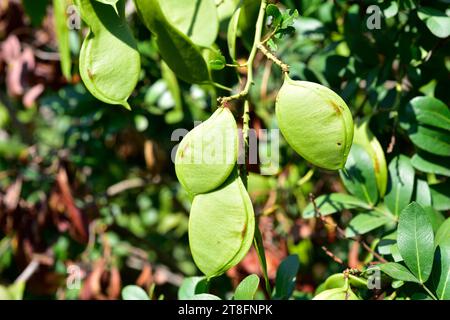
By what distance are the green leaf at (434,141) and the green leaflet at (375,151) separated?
0.21 feet

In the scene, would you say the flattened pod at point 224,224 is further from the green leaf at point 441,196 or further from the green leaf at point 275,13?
the green leaf at point 441,196

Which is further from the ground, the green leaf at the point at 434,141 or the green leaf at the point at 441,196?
the green leaf at the point at 434,141

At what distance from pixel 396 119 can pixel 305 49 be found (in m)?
0.46

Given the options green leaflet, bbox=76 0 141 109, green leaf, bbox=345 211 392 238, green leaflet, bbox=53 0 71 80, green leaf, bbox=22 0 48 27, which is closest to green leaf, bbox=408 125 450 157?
green leaf, bbox=345 211 392 238

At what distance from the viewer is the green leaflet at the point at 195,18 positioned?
0.93 metres

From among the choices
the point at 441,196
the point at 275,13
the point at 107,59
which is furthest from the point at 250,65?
the point at 441,196

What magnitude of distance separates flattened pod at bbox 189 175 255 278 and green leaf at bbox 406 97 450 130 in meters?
0.42

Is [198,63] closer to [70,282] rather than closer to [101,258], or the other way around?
[70,282]

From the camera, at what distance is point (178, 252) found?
93.0 inches

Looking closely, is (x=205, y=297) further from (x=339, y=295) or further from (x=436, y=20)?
(x=436, y=20)

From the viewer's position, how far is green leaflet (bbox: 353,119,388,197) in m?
1.05

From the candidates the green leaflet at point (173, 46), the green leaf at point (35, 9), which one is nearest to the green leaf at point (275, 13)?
the green leaflet at point (173, 46)

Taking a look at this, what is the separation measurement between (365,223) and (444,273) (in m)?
0.20
